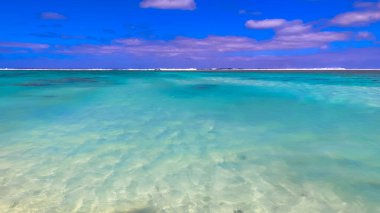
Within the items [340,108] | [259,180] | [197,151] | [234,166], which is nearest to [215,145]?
[197,151]

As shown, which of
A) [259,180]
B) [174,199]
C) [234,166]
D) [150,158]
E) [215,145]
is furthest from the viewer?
[215,145]

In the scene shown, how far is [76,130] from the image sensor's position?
7957 mm

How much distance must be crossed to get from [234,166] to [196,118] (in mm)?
4690

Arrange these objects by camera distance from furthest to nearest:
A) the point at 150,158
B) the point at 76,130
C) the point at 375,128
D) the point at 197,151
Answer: the point at 375,128
the point at 76,130
the point at 197,151
the point at 150,158

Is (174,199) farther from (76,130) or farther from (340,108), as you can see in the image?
(340,108)

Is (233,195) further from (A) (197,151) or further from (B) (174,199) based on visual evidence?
(A) (197,151)

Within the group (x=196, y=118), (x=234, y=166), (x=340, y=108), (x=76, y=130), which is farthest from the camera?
(x=340, y=108)

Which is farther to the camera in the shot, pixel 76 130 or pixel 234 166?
pixel 76 130

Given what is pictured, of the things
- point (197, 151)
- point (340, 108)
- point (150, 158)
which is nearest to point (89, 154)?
point (150, 158)

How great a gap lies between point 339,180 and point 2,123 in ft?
24.6

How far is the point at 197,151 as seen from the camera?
6.22 m

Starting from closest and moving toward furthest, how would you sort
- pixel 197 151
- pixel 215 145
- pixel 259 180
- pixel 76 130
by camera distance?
pixel 259 180, pixel 197 151, pixel 215 145, pixel 76 130

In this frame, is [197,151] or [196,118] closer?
[197,151]

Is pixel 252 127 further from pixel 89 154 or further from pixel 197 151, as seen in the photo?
pixel 89 154
